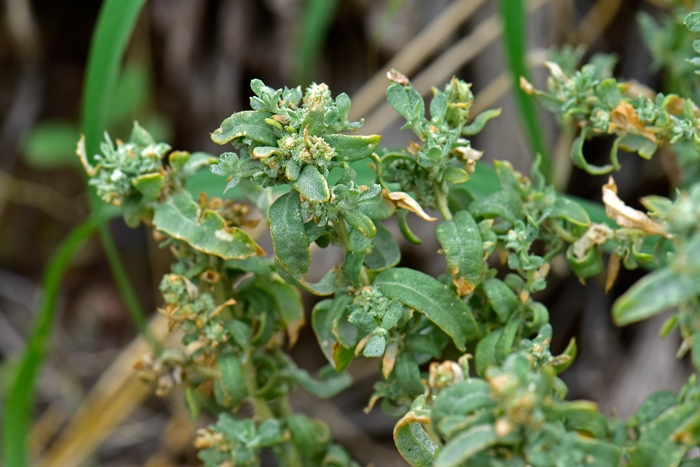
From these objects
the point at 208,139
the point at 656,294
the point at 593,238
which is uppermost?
the point at 208,139

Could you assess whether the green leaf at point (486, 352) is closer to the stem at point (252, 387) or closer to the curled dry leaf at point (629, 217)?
the curled dry leaf at point (629, 217)

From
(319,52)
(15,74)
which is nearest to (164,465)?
(319,52)

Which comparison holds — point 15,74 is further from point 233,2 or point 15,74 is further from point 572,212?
point 572,212

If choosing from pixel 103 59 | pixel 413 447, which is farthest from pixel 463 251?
pixel 103 59

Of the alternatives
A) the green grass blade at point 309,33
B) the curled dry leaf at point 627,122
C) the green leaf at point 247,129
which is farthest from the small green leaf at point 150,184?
the green grass blade at point 309,33

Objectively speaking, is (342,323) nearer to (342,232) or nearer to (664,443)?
(342,232)

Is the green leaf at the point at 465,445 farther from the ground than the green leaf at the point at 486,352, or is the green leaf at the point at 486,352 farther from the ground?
the green leaf at the point at 465,445
